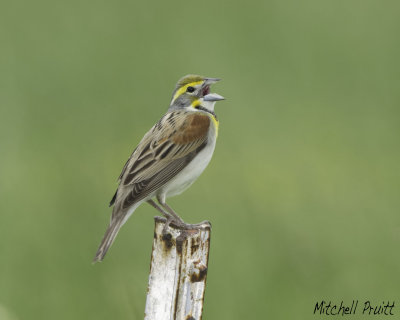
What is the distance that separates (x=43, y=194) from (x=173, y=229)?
105 inches

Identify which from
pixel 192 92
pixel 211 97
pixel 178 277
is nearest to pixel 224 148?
pixel 192 92

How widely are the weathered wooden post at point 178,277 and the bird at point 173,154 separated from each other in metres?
0.64

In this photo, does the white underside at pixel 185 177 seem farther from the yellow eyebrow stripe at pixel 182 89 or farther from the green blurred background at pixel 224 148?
the green blurred background at pixel 224 148

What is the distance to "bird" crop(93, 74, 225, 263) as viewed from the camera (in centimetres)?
550

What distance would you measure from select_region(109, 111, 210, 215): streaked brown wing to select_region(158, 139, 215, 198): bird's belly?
4 centimetres

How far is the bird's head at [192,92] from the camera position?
5934 millimetres

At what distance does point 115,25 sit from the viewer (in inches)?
432

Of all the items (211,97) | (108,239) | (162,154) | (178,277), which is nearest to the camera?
(178,277)

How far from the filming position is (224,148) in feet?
28.6

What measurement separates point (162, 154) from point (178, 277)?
55.0 inches

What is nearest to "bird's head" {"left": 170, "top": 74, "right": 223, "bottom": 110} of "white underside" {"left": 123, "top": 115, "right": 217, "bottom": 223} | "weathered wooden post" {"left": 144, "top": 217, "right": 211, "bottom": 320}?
"white underside" {"left": 123, "top": 115, "right": 217, "bottom": 223}

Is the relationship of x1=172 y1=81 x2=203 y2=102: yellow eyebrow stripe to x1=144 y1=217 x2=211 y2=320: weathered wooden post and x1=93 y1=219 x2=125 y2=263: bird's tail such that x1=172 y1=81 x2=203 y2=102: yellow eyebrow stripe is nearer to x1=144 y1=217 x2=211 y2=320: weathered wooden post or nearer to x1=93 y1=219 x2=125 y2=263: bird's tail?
x1=93 y1=219 x2=125 y2=263: bird's tail

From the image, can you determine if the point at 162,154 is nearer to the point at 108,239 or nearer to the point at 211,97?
the point at 211,97

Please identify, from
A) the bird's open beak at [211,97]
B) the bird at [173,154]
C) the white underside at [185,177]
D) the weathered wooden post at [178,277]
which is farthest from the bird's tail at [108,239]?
the bird's open beak at [211,97]
